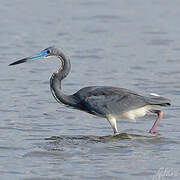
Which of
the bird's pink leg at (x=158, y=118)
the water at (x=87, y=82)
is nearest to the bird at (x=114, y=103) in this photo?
the bird's pink leg at (x=158, y=118)

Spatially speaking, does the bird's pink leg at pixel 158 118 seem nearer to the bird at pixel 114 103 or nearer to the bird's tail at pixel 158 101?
the bird at pixel 114 103

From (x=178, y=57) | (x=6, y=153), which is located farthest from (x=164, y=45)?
(x=6, y=153)

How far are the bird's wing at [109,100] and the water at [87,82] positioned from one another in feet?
1.17

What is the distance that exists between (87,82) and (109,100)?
314 centimetres

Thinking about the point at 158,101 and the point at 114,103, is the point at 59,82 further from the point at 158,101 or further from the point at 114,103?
the point at 158,101

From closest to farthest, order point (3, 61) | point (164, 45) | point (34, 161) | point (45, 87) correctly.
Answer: point (34, 161) → point (45, 87) → point (3, 61) → point (164, 45)

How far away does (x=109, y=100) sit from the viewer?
35.6 feet

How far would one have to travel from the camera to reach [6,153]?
954 cm

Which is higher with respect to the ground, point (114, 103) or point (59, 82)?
point (59, 82)

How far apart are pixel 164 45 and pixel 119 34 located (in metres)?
1.42

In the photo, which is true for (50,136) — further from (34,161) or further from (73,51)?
(73,51)

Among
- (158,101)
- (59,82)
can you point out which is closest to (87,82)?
(59,82)

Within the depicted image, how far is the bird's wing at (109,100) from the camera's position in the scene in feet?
35.4

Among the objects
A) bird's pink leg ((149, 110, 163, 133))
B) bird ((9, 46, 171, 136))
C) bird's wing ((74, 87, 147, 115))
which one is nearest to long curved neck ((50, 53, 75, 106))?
bird ((9, 46, 171, 136))
